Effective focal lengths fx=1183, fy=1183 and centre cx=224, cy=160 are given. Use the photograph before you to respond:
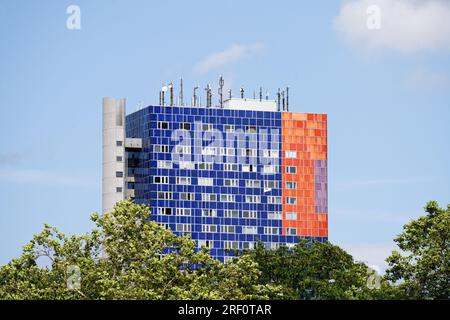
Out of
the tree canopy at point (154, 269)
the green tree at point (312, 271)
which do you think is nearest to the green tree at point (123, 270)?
the tree canopy at point (154, 269)

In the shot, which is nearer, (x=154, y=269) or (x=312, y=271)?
(x=154, y=269)

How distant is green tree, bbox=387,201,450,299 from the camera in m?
109

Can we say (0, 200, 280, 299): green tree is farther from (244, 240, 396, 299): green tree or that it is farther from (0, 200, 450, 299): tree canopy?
(244, 240, 396, 299): green tree

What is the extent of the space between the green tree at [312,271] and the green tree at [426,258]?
9.68m

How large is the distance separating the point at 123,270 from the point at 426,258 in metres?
27.9

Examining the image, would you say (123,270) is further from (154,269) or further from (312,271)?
(312,271)

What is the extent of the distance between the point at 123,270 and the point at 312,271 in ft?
143

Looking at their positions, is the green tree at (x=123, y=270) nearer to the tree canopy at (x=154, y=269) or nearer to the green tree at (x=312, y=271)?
the tree canopy at (x=154, y=269)

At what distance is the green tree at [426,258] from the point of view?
109 meters

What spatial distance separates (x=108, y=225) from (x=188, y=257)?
7.91 meters

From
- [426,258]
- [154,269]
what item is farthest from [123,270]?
[426,258]

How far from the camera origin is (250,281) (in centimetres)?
11319

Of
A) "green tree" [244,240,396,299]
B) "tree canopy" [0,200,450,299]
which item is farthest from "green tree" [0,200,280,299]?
"green tree" [244,240,396,299]

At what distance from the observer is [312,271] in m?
146
